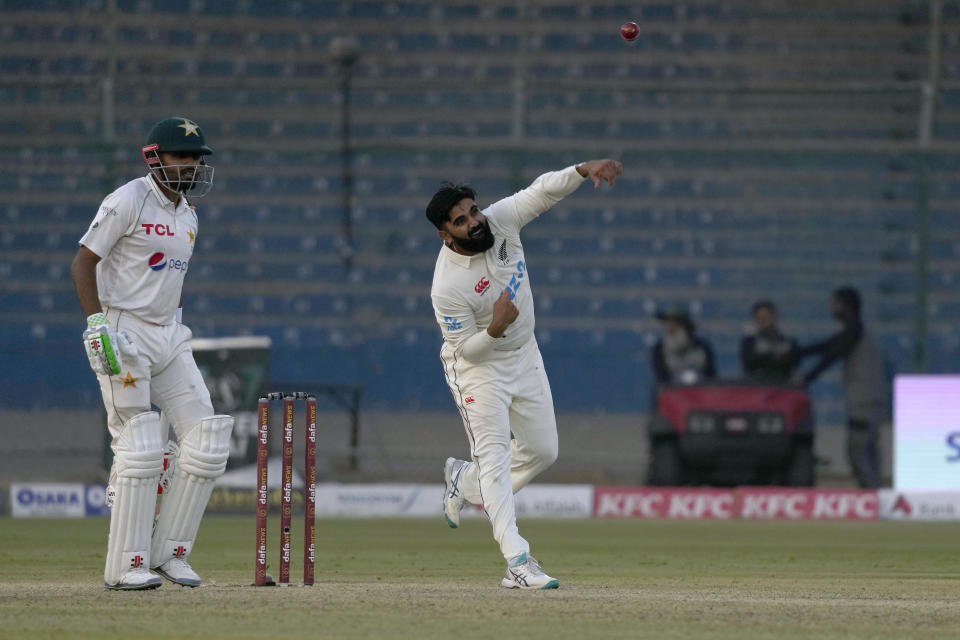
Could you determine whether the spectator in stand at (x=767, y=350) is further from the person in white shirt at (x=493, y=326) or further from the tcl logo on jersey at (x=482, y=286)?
the tcl logo on jersey at (x=482, y=286)

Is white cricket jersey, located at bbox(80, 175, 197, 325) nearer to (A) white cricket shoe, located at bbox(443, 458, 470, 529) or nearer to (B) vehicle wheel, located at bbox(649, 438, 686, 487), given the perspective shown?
(A) white cricket shoe, located at bbox(443, 458, 470, 529)

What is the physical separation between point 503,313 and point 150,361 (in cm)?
137

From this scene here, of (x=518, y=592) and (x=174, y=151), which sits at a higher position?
(x=174, y=151)

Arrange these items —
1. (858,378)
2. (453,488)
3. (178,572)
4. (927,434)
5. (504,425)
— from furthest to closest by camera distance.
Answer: (858,378), (927,434), (453,488), (504,425), (178,572)

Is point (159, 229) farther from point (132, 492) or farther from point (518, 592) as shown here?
point (518, 592)

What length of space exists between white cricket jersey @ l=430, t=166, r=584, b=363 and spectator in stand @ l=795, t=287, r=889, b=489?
236 inches

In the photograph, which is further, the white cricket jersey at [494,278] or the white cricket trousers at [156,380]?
the white cricket jersey at [494,278]

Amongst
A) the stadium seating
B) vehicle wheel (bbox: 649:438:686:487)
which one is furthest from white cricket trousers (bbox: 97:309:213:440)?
the stadium seating

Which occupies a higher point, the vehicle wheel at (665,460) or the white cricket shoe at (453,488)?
the white cricket shoe at (453,488)

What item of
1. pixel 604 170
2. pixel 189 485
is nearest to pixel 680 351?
pixel 604 170

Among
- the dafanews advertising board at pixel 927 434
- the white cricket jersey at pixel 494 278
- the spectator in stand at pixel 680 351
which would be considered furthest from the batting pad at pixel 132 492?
the dafanews advertising board at pixel 927 434

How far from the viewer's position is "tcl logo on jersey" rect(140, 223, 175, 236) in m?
5.85

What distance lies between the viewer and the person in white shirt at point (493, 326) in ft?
20.2

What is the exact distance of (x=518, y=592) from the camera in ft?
19.1
